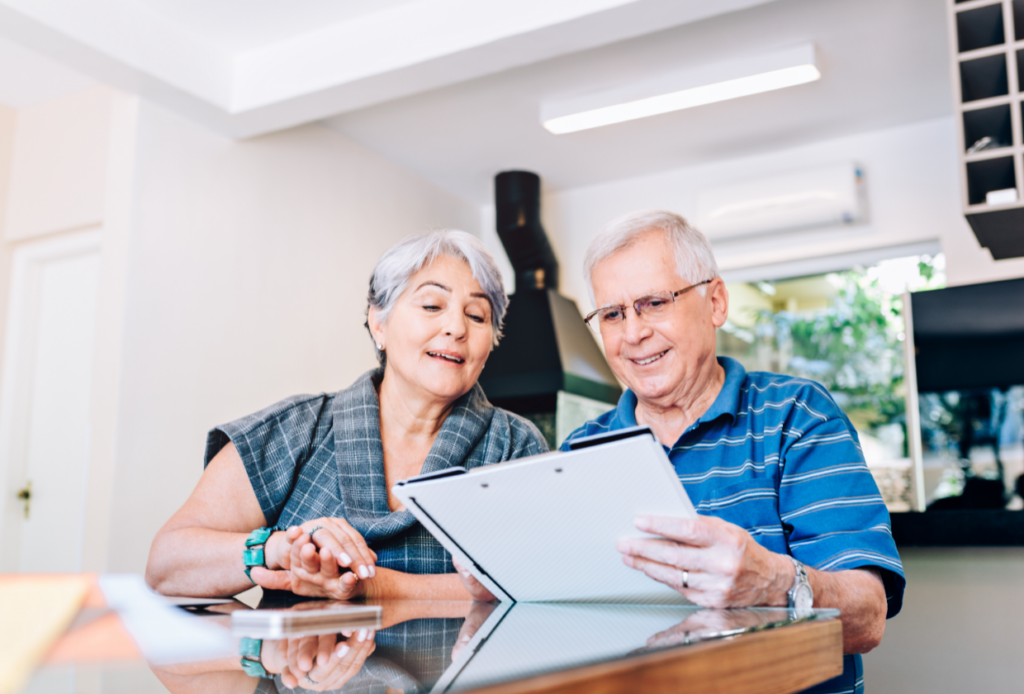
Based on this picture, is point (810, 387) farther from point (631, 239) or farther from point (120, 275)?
point (120, 275)

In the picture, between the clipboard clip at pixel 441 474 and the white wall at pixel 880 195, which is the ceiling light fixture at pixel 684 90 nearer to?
the white wall at pixel 880 195

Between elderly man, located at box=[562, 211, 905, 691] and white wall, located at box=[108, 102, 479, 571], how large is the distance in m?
1.90

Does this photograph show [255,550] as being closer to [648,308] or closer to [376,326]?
[376,326]

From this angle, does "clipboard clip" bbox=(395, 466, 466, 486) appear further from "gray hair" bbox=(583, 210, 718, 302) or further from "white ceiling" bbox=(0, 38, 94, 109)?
"white ceiling" bbox=(0, 38, 94, 109)

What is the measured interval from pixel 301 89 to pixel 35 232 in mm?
1432

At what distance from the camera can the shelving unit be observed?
244cm

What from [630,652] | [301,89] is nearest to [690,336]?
[630,652]

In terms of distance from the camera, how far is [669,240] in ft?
4.69

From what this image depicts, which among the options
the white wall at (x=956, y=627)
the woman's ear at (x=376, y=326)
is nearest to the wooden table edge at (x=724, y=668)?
the woman's ear at (x=376, y=326)

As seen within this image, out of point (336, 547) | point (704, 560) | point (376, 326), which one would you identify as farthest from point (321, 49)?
point (704, 560)

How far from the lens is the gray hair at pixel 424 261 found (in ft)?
5.32

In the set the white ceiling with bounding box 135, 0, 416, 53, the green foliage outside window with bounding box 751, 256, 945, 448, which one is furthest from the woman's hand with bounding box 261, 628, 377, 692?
the green foliage outside window with bounding box 751, 256, 945, 448

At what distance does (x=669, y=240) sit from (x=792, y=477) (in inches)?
18.3

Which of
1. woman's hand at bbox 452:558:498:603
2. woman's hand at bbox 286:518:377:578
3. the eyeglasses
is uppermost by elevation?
the eyeglasses
